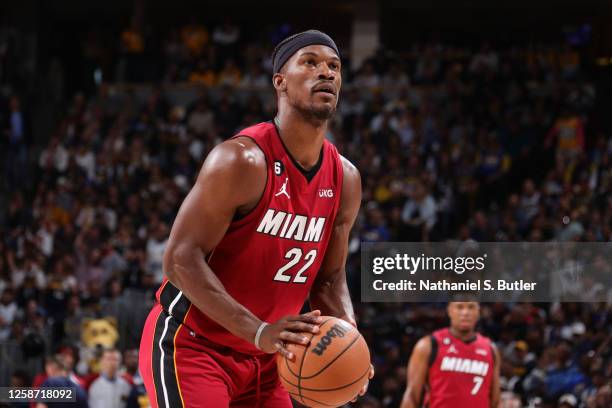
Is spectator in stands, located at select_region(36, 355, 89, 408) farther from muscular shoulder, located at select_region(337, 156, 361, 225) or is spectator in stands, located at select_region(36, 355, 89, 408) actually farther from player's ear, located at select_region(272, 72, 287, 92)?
player's ear, located at select_region(272, 72, 287, 92)

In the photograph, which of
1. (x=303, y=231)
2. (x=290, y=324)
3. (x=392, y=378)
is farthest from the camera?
(x=392, y=378)

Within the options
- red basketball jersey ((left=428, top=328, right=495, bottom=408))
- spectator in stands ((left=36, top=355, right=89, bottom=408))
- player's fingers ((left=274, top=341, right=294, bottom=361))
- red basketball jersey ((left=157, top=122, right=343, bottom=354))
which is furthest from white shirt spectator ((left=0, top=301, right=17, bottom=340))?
player's fingers ((left=274, top=341, right=294, bottom=361))

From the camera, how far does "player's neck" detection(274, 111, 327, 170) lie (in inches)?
159

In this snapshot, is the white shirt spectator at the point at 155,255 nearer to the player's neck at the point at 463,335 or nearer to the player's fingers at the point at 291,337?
the player's neck at the point at 463,335

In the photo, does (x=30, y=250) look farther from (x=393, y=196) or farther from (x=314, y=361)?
(x=314, y=361)

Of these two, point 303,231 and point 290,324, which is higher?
point 303,231

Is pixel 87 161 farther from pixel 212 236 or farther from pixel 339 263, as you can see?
pixel 212 236

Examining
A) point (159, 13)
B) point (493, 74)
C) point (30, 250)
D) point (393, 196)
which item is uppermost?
point (159, 13)

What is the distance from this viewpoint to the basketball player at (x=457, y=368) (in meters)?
7.57

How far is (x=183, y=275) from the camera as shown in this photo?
375cm

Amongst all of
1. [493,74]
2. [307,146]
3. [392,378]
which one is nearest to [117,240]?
[392,378]

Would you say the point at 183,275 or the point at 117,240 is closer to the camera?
the point at 183,275

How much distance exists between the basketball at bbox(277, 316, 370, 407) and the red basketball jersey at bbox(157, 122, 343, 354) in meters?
0.32

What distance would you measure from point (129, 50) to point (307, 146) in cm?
1409
